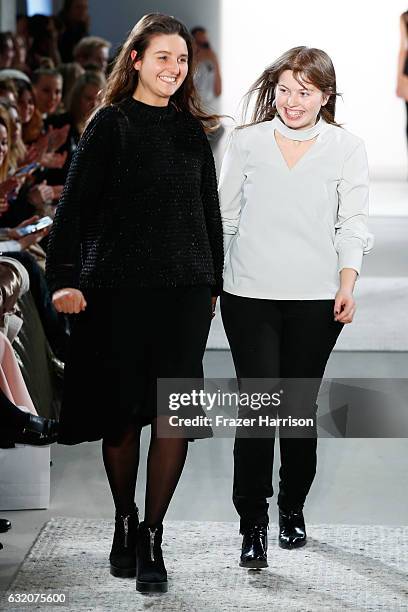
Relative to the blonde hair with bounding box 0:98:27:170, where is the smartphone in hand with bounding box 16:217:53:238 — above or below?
below

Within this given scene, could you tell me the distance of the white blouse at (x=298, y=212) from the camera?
295cm

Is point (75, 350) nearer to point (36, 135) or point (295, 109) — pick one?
point (295, 109)

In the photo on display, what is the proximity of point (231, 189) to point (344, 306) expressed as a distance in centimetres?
39

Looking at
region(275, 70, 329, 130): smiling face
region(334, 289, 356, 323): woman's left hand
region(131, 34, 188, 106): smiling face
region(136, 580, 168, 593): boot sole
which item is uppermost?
region(131, 34, 188, 106): smiling face

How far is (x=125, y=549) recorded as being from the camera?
2967 mm

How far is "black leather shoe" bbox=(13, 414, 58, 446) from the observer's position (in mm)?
3318

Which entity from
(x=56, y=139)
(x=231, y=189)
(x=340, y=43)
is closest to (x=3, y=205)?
(x=56, y=139)

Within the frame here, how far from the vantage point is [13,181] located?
5.06 meters

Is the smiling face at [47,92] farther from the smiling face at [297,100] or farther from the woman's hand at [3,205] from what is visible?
the smiling face at [297,100]

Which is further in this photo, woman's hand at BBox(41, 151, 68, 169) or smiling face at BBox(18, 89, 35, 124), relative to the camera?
smiling face at BBox(18, 89, 35, 124)

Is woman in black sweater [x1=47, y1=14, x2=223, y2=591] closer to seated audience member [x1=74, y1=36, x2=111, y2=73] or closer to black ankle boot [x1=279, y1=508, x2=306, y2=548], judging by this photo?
black ankle boot [x1=279, y1=508, x2=306, y2=548]

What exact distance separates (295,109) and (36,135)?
4046mm

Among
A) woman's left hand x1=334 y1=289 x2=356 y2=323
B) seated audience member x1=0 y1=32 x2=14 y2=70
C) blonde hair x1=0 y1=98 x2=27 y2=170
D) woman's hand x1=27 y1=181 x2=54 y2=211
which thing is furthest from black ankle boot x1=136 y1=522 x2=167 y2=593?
seated audience member x1=0 y1=32 x2=14 y2=70

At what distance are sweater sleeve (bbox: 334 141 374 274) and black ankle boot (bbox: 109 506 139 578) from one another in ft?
2.58
